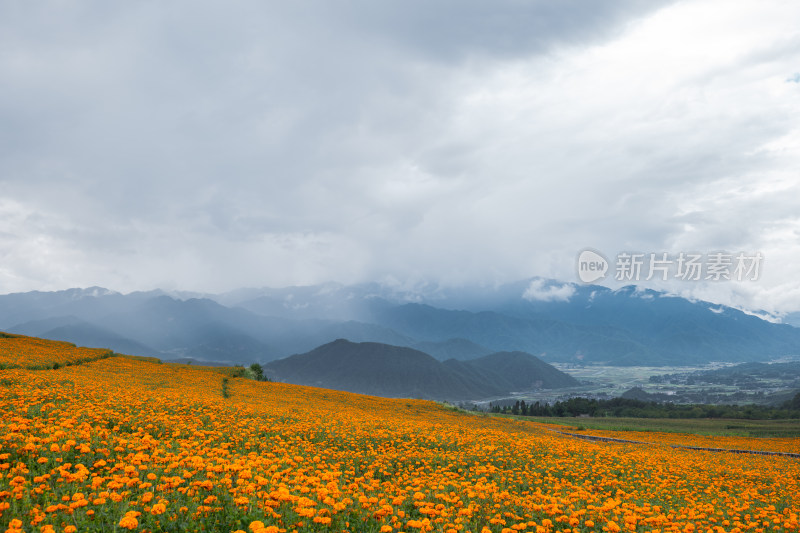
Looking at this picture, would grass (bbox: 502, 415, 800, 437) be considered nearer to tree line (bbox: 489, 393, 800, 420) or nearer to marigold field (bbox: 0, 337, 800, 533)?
tree line (bbox: 489, 393, 800, 420)

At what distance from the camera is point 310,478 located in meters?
8.83

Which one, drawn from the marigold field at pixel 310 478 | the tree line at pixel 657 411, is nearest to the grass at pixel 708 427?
the tree line at pixel 657 411

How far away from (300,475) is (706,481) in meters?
Result: 18.9

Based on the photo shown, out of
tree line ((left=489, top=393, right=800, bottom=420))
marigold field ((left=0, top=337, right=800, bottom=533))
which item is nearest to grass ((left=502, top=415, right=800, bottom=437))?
tree line ((left=489, top=393, right=800, bottom=420))

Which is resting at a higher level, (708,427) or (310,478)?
(310,478)

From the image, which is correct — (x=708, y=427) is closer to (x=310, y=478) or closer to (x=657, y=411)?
(x=657, y=411)

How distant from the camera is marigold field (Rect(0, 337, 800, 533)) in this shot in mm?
7254

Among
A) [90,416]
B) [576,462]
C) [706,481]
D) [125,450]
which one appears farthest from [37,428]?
[706,481]

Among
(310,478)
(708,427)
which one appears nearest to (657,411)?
(708,427)

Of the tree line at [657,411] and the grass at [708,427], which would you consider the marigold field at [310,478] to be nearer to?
the grass at [708,427]

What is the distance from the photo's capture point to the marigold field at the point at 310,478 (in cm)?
725

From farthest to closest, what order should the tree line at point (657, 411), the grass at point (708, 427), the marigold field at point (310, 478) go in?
1. the tree line at point (657, 411)
2. the grass at point (708, 427)
3. the marigold field at point (310, 478)

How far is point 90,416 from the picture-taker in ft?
46.5

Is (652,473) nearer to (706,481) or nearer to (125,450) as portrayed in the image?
(706,481)
